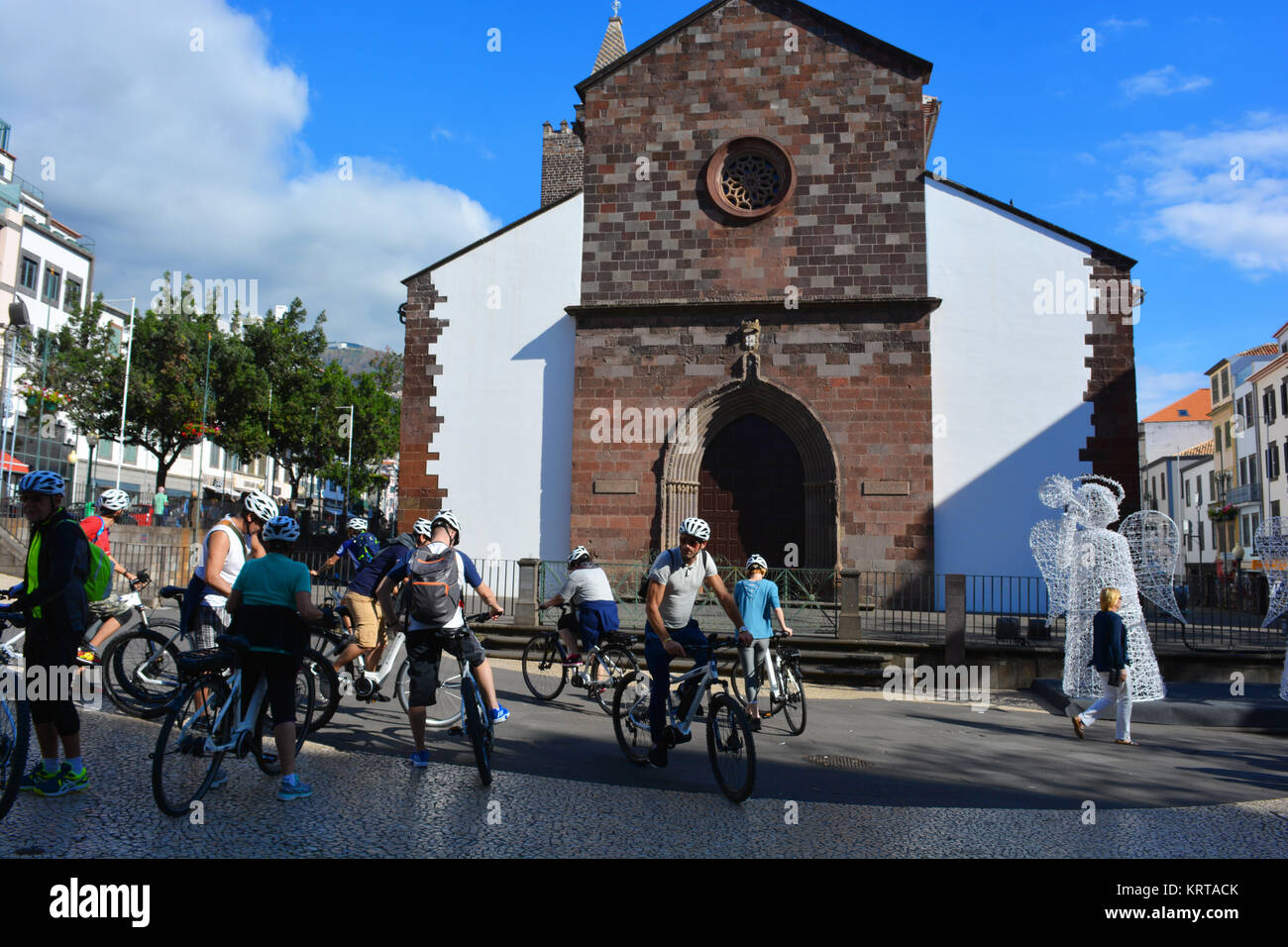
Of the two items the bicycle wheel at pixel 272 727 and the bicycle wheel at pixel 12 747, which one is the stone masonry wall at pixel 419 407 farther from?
the bicycle wheel at pixel 12 747

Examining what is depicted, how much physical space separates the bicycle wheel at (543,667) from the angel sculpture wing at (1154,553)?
6557 millimetres

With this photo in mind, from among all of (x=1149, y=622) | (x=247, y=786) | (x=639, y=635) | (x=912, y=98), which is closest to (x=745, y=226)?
(x=912, y=98)

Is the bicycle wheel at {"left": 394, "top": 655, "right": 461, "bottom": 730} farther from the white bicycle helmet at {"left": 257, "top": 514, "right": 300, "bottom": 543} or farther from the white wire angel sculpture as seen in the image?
the white wire angel sculpture

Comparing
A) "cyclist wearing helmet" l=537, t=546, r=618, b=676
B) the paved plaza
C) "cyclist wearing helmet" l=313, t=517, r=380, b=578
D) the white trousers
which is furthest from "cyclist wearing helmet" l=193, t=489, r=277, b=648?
the white trousers

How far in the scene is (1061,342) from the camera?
655 inches

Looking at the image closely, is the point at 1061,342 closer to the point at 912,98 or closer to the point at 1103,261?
the point at 1103,261

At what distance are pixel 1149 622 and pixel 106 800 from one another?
14632mm

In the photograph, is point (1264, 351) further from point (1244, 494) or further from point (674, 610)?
point (674, 610)

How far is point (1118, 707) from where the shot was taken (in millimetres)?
8500

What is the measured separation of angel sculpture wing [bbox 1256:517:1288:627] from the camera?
9961 mm

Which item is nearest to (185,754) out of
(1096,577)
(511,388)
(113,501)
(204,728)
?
(204,728)

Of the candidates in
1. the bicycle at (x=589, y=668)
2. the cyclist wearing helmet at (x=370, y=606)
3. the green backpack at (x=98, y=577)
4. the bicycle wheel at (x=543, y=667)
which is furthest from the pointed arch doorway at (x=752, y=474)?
the green backpack at (x=98, y=577)

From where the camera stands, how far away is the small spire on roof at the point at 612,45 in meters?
33.6

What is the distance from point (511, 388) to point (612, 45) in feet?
71.1
